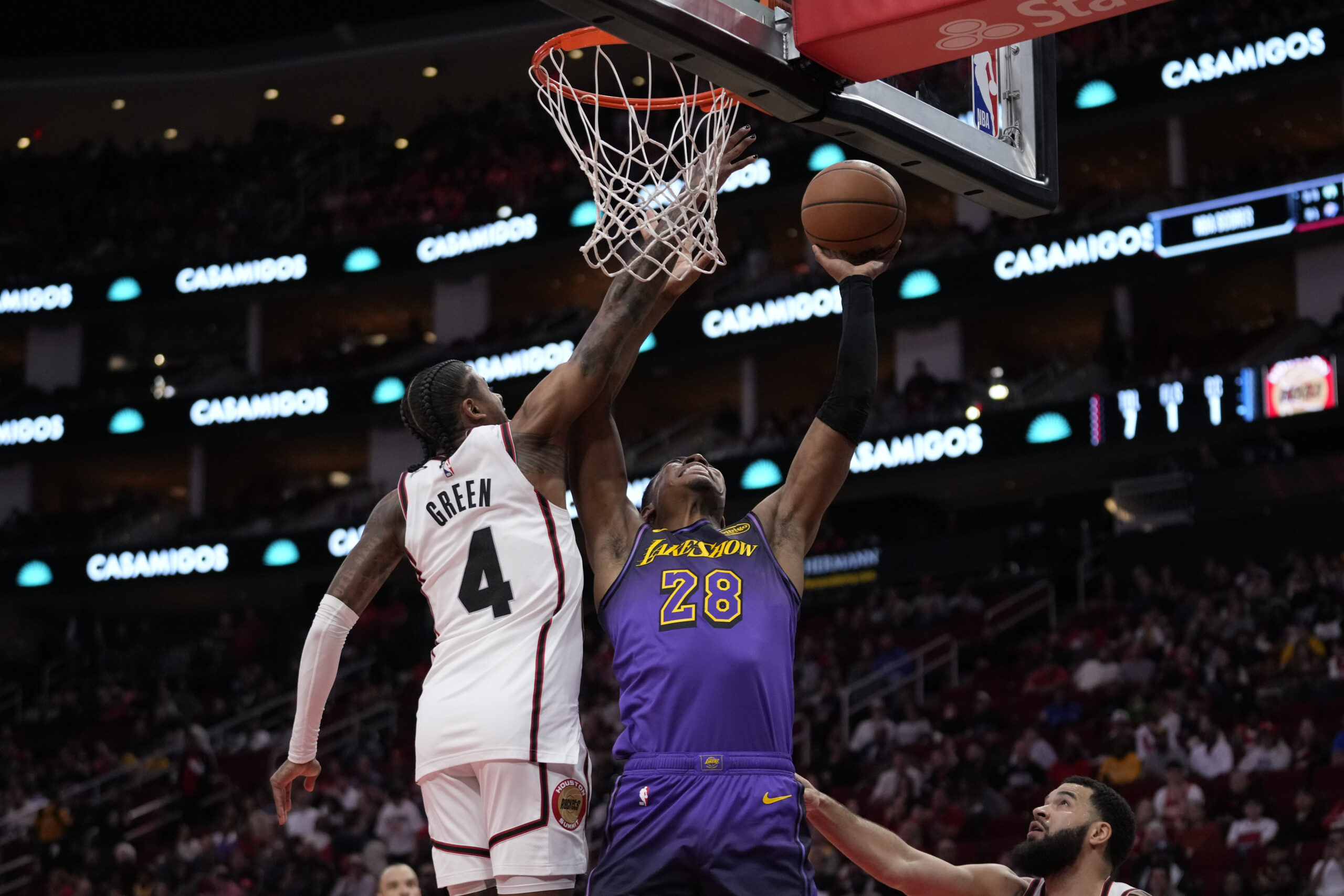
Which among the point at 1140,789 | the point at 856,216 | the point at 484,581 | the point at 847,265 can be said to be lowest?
the point at 1140,789

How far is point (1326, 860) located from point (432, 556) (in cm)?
779

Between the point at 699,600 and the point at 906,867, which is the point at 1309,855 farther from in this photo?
the point at 699,600

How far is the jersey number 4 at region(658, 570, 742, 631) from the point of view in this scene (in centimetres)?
420

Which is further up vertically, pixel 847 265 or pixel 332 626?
pixel 847 265

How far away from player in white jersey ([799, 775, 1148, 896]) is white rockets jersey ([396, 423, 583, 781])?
867mm

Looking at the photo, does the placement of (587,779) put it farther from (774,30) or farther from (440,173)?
(440,173)

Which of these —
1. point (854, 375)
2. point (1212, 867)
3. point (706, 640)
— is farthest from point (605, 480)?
point (1212, 867)

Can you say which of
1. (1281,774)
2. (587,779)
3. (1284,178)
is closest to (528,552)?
(587,779)

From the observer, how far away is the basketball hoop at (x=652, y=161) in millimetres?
4934

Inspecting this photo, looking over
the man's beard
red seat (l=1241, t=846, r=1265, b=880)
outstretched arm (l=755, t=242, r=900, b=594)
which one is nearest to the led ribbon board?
red seat (l=1241, t=846, r=1265, b=880)

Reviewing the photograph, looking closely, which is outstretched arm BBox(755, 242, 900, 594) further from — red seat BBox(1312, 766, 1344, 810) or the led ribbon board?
the led ribbon board

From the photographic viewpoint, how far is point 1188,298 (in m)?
24.6

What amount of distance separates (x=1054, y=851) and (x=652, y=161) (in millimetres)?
2690

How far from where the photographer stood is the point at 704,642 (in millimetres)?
4141
